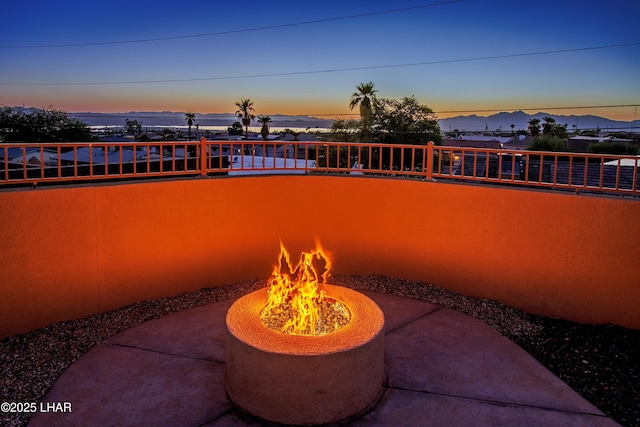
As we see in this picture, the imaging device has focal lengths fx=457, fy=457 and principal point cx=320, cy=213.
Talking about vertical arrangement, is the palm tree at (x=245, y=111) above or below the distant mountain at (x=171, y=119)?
above

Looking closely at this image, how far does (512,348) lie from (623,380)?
0.85 m

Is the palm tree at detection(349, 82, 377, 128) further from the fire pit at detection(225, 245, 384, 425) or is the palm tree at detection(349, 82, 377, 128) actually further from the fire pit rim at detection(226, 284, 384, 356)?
the fire pit at detection(225, 245, 384, 425)

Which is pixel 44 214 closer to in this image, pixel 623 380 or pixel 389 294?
pixel 389 294

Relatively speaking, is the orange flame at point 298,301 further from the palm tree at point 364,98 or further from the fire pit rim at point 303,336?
the palm tree at point 364,98

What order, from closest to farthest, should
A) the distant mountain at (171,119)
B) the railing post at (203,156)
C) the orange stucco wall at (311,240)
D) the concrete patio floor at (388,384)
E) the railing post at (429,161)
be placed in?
the concrete patio floor at (388,384), the orange stucco wall at (311,240), the railing post at (203,156), the railing post at (429,161), the distant mountain at (171,119)

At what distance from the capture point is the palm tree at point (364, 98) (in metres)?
25.5

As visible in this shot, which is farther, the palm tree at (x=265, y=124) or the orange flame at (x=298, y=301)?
the palm tree at (x=265, y=124)

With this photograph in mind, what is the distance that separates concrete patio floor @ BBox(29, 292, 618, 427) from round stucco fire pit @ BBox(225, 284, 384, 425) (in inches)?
5.1

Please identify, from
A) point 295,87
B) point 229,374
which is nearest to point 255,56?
point 295,87

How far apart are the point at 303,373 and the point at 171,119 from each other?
3994cm

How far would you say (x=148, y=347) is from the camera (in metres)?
4.07

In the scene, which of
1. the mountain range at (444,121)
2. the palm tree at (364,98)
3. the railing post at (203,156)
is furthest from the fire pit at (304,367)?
the palm tree at (364,98)

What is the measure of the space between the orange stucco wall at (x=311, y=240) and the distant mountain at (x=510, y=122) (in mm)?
19305

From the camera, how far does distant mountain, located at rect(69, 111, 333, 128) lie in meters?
27.0
